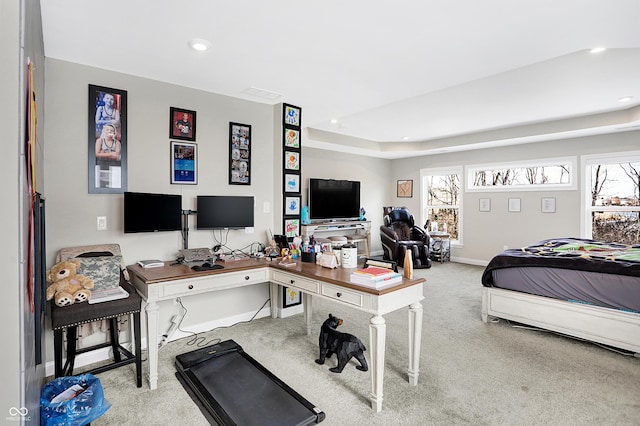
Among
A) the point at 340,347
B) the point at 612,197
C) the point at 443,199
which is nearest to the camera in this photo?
the point at 340,347

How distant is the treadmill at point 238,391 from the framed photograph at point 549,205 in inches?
221

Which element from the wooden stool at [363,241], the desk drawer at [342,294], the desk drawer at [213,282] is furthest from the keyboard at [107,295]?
the wooden stool at [363,241]

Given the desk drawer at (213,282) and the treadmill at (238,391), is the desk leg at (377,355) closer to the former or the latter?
the treadmill at (238,391)

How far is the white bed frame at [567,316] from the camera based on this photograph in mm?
2758

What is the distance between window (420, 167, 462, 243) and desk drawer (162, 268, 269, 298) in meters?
5.39

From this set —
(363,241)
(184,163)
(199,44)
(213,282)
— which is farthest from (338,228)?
(199,44)

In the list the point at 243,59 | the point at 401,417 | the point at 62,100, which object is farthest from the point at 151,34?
the point at 401,417

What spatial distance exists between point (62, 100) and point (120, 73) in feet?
1.63

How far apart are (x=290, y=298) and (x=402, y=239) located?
11.9ft

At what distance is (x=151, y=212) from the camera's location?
2777 mm

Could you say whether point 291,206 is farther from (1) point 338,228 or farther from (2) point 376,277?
(1) point 338,228

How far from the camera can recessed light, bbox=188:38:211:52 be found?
7.54 ft

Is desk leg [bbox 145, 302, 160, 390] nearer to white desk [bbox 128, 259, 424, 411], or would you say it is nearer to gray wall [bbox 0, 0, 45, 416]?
white desk [bbox 128, 259, 424, 411]

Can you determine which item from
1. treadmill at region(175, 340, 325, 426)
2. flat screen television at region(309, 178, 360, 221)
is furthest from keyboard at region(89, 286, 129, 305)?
flat screen television at region(309, 178, 360, 221)
